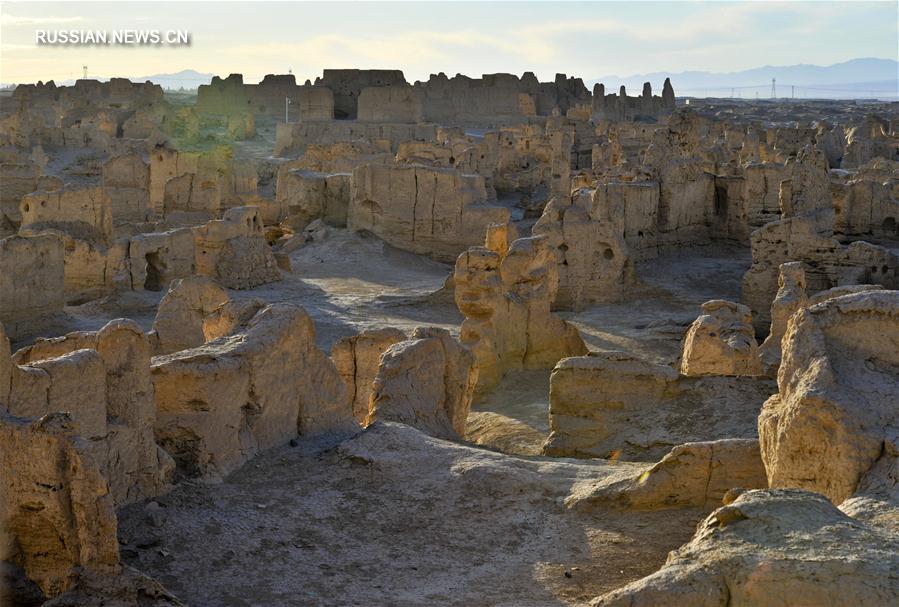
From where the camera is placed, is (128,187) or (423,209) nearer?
(423,209)

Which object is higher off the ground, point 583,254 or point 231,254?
point 583,254

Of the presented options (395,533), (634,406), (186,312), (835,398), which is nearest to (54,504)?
(395,533)

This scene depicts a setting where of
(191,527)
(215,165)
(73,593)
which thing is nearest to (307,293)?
(215,165)

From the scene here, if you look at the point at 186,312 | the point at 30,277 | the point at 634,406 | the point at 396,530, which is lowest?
the point at 634,406

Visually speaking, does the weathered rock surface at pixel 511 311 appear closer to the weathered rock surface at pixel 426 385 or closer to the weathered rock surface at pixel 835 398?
the weathered rock surface at pixel 426 385

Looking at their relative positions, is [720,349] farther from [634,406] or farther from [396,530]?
[396,530]

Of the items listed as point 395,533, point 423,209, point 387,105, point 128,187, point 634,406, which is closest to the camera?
point 395,533

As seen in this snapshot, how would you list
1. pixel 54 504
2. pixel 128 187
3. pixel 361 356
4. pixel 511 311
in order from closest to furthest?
1. pixel 54 504
2. pixel 361 356
3. pixel 511 311
4. pixel 128 187

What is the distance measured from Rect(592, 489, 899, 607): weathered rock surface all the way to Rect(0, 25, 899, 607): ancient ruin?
1cm

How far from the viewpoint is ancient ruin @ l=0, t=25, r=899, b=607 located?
247 inches

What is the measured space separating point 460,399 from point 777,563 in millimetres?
6288

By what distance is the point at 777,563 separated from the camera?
5238mm

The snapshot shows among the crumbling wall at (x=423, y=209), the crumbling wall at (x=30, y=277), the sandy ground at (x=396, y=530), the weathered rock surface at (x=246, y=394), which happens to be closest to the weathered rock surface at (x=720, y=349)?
the sandy ground at (x=396, y=530)

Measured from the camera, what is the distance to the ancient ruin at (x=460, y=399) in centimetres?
629
